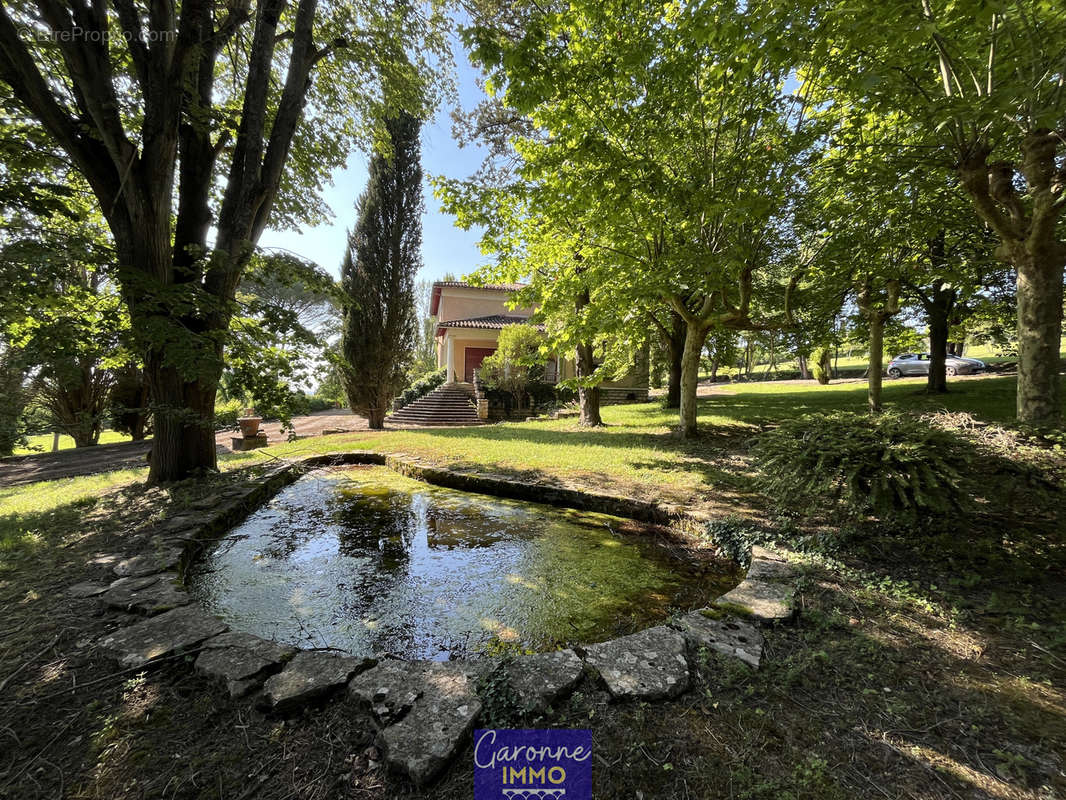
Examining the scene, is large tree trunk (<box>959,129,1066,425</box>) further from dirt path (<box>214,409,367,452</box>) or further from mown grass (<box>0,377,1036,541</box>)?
dirt path (<box>214,409,367,452</box>)

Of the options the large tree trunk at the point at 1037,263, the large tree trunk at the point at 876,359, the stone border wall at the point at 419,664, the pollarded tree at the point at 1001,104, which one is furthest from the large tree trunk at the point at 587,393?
the stone border wall at the point at 419,664

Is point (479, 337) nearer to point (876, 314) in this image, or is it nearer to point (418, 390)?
point (418, 390)

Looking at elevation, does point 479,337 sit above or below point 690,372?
above

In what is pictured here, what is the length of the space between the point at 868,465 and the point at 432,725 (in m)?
3.73

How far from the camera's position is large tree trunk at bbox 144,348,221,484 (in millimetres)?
5109

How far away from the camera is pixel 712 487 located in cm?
528

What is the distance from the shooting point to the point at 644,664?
6.61 ft

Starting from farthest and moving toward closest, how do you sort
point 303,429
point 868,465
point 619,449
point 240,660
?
point 303,429
point 619,449
point 868,465
point 240,660

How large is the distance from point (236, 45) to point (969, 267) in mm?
14585

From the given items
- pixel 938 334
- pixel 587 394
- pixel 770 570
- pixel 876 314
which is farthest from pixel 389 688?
pixel 938 334

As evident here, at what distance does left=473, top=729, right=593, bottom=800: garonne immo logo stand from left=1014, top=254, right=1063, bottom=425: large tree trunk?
5.36 metres

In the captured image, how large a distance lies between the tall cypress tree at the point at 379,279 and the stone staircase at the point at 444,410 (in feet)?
6.31

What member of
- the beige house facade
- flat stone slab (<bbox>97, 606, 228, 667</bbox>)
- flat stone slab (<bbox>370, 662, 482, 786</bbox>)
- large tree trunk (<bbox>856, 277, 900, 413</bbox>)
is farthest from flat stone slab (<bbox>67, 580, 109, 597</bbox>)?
the beige house facade

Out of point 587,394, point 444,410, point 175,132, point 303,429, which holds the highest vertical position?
point 175,132
